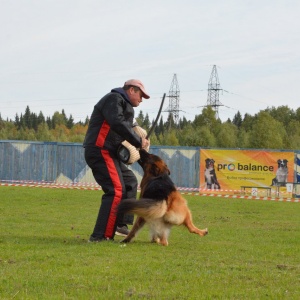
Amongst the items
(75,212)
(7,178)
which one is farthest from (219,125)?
(75,212)

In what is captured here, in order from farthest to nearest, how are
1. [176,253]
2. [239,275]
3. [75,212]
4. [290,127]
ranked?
[290,127], [75,212], [176,253], [239,275]

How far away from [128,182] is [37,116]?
347 feet

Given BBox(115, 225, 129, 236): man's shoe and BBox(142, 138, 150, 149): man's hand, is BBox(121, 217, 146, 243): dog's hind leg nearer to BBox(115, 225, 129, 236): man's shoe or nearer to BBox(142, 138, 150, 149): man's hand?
BBox(115, 225, 129, 236): man's shoe

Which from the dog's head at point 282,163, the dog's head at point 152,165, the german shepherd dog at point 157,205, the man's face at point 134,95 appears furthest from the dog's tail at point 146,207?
the dog's head at point 282,163

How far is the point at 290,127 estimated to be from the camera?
63.8 meters

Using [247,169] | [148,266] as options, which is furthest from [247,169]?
[148,266]

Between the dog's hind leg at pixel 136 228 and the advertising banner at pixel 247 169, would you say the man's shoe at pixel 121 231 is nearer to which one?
the dog's hind leg at pixel 136 228

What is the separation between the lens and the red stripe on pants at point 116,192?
25.8 feet

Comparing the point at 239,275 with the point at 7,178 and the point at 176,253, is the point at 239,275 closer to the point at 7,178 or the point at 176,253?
the point at 176,253

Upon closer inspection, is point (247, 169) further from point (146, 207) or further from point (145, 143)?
point (146, 207)

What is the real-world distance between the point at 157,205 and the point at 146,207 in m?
0.14

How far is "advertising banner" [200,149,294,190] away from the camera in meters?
27.9

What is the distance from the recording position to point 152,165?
25.9 feet

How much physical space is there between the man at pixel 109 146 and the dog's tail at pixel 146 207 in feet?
1.28
